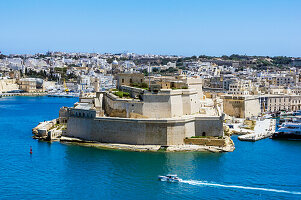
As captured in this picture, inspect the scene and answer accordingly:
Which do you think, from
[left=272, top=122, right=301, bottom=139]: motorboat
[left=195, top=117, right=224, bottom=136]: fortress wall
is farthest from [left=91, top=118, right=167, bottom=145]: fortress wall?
[left=272, top=122, right=301, bottom=139]: motorboat

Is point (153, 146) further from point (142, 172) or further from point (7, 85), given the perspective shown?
point (7, 85)

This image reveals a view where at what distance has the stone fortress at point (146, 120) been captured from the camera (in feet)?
64.4

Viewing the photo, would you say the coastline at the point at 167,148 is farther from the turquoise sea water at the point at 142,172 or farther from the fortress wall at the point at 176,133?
the turquoise sea water at the point at 142,172

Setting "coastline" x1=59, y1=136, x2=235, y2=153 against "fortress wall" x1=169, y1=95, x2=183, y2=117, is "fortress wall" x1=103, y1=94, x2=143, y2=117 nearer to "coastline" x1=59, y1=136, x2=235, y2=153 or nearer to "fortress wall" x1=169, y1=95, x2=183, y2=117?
"fortress wall" x1=169, y1=95, x2=183, y2=117

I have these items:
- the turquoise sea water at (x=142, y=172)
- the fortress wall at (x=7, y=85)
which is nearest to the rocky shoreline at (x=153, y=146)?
the turquoise sea water at (x=142, y=172)

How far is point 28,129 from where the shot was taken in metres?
25.2

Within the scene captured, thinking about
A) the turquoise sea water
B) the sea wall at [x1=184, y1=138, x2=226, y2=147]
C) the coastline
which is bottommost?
the turquoise sea water

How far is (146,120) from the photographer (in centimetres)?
1956

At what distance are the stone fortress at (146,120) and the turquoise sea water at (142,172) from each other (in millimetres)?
1129

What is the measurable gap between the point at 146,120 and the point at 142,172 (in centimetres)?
365

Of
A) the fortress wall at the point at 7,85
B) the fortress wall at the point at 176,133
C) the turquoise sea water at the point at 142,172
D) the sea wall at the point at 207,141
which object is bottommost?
the turquoise sea water at the point at 142,172

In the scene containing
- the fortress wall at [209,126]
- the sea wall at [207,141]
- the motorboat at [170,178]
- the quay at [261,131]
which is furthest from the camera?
the quay at [261,131]

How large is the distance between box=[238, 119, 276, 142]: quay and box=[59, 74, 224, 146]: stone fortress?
252 centimetres

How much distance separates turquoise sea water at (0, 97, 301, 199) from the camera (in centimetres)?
1425
